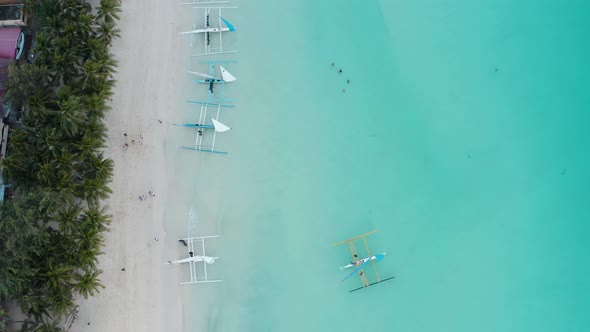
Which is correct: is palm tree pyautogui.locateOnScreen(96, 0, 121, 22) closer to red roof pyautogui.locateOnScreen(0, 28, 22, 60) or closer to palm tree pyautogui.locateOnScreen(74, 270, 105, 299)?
red roof pyautogui.locateOnScreen(0, 28, 22, 60)

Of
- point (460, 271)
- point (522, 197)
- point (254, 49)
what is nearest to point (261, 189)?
point (254, 49)

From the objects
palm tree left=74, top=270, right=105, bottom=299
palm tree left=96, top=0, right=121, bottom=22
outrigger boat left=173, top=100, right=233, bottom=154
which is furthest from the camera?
outrigger boat left=173, top=100, right=233, bottom=154

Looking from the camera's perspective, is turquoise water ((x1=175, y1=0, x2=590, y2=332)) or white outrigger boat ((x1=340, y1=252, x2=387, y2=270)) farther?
turquoise water ((x1=175, y1=0, x2=590, y2=332))

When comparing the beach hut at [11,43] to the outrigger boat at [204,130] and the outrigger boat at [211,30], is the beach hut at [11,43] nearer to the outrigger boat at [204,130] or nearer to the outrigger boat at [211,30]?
the outrigger boat at [211,30]

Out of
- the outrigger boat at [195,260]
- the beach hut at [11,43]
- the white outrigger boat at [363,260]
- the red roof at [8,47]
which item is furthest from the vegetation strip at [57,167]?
the white outrigger boat at [363,260]

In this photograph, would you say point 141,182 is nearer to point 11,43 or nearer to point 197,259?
point 197,259

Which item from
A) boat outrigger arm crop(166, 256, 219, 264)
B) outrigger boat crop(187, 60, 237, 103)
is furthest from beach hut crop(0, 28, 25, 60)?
boat outrigger arm crop(166, 256, 219, 264)
